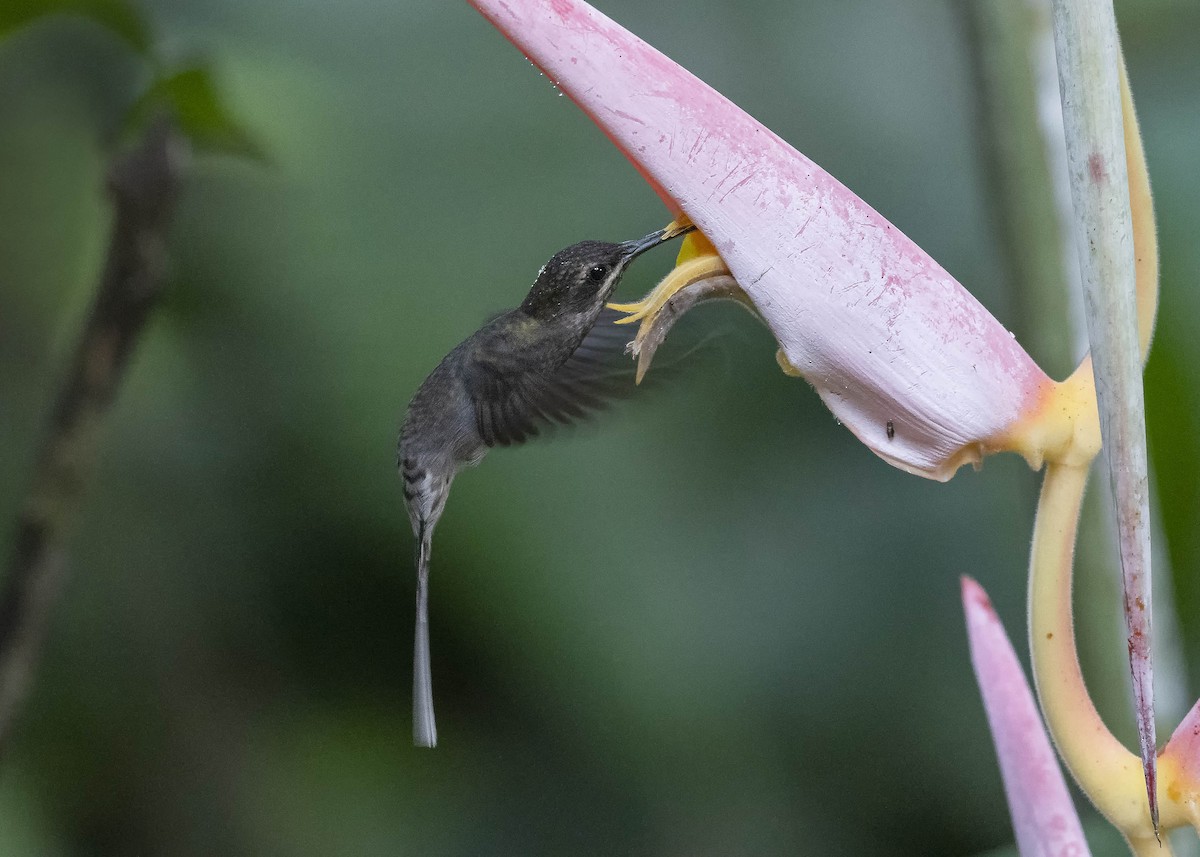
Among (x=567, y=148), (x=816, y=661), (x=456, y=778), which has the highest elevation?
(x=567, y=148)

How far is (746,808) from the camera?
68 cm

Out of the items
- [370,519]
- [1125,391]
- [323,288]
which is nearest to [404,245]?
[323,288]

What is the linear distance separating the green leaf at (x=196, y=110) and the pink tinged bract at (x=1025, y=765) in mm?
473

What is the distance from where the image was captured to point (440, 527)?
2.03 ft

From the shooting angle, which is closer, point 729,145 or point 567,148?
point 729,145

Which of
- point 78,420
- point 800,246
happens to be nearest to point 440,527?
point 78,420

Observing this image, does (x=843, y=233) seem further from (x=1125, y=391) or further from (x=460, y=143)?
(x=460, y=143)

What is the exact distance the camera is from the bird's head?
1.10ft

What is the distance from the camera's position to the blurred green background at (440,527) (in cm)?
64

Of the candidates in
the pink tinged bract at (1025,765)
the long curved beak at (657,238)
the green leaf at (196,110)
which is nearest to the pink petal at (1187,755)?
Result: the pink tinged bract at (1025,765)

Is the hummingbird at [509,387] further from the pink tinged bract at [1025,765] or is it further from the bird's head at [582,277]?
the pink tinged bract at [1025,765]

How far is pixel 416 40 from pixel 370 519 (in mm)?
289

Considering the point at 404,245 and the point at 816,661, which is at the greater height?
the point at 404,245

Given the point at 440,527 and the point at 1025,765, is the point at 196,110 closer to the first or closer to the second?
the point at 440,527
